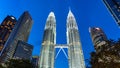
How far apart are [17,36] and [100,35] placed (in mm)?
67452

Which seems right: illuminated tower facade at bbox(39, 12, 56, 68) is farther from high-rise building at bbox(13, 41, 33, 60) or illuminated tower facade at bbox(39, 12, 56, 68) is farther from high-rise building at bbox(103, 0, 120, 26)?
high-rise building at bbox(103, 0, 120, 26)

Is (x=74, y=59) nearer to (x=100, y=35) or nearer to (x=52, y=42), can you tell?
(x=52, y=42)

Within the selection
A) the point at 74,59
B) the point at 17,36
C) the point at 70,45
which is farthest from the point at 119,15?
the point at 17,36

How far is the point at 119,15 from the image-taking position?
7356 cm

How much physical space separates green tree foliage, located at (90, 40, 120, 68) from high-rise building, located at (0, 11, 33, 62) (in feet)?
319

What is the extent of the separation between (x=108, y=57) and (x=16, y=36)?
412 ft

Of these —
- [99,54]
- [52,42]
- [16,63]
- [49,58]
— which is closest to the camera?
[99,54]

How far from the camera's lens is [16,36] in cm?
13450

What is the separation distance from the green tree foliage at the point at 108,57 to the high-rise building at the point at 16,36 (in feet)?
319

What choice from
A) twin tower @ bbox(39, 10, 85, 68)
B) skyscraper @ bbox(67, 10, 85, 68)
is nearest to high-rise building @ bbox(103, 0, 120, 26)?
skyscraper @ bbox(67, 10, 85, 68)

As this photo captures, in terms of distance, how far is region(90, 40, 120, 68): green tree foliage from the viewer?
14.8 m

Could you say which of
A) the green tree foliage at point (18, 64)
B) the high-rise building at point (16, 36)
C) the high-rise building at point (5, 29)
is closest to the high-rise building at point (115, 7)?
the green tree foliage at point (18, 64)

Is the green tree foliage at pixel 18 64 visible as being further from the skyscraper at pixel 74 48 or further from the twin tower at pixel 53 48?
the skyscraper at pixel 74 48

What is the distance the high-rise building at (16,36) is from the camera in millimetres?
114062
